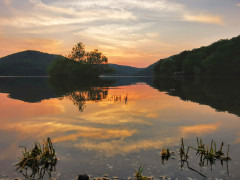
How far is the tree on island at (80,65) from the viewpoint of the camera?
148 m

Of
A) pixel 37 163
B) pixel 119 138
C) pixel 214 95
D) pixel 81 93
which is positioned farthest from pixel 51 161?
pixel 214 95

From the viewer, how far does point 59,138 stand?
45.1 feet

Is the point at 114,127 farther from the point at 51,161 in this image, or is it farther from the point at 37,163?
the point at 37,163

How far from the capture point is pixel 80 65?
147 m

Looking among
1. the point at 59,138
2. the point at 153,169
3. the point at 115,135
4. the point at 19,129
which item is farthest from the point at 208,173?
the point at 19,129

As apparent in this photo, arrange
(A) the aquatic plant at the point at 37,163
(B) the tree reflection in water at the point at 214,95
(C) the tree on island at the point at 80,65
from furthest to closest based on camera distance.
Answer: (C) the tree on island at the point at 80,65 < (B) the tree reflection in water at the point at 214,95 < (A) the aquatic plant at the point at 37,163

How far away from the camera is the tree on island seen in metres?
148

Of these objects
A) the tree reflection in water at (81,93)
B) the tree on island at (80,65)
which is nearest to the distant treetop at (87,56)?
the tree on island at (80,65)

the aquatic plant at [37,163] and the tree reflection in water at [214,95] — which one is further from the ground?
the tree reflection in water at [214,95]

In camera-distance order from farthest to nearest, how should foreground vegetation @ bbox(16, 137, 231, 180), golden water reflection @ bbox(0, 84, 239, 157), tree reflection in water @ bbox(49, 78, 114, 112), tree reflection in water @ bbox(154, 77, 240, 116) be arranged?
tree reflection in water @ bbox(49, 78, 114, 112) < tree reflection in water @ bbox(154, 77, 240, 116) < golden water reflection @ bbox(0, 84, 239, 157) < foreground vegetation @ bbox(16, 137, 231, 180)

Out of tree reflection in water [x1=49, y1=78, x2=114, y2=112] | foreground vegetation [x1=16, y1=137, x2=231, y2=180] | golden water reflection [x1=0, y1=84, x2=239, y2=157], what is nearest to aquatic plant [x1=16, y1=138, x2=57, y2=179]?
foreground vegetation [x1=16, y1=137, x2=231, y2=180]

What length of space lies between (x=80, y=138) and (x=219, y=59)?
161 meters

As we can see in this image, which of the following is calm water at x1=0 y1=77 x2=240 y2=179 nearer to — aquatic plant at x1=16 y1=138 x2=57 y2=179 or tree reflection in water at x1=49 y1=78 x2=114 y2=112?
aquatic plant at x1=16 y1=138 x2=57 y2=179

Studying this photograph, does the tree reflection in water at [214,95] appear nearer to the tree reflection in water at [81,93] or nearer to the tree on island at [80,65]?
the tree reflection in water at [81,93]
